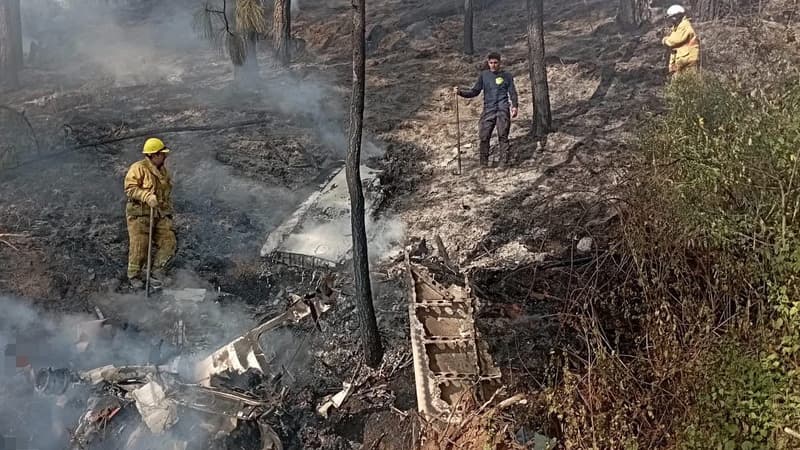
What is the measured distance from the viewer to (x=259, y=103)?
12.9m

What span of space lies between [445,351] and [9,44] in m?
14.0

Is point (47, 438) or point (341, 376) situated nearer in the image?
point (47, 438)

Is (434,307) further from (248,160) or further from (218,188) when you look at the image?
(248,160)

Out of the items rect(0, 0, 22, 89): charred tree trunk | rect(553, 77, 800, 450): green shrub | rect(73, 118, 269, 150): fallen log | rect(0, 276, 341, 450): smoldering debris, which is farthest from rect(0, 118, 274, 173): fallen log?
rect(553, 77, 800, 450): green shrub

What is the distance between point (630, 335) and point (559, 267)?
1.47m

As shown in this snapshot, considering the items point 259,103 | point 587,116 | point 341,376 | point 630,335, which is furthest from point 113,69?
point 630,335

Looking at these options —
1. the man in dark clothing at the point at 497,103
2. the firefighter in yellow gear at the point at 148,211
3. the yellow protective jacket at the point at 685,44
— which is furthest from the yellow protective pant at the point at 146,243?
the yellow protective jacket at the point at 685,44

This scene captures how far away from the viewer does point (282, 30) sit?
48.3 feet

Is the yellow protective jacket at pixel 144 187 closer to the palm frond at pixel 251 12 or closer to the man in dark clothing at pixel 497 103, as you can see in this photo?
the palm frond at pixel 251 12

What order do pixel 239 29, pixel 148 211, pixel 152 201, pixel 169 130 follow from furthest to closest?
1. pixel 169 130
2. pixel 239 29
3. pixel 148 211
4. pixel 152 201

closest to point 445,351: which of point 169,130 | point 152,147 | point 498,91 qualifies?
point 152,147

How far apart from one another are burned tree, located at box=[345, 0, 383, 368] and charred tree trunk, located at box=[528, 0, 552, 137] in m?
5.18

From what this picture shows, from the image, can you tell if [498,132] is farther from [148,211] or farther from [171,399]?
[171,399]

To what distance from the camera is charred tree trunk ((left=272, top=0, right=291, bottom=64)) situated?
1363 cm
